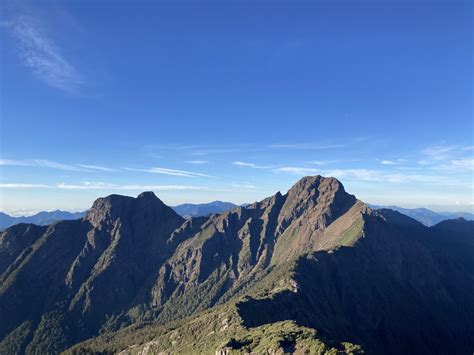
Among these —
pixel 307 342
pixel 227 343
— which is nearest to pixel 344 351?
pixel 307 342

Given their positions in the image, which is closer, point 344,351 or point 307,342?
point 344,351

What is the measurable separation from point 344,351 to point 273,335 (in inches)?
1548

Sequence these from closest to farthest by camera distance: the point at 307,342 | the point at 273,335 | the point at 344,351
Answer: the point at 344,351
the point at 307,342
the point at 273,335

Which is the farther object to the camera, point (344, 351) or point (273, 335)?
point (273, 335)

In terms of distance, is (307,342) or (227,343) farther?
(227,343)

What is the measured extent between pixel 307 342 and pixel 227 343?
45.6 meters

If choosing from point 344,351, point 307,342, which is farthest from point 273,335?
point 344,351

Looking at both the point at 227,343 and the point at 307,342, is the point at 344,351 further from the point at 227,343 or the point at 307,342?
the point at 227,343

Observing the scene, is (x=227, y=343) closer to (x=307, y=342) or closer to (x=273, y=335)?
(x=273, y=335)

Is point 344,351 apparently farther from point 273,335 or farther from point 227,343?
point 227,343

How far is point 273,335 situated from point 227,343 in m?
25.4

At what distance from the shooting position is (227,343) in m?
198

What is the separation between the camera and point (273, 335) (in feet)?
623

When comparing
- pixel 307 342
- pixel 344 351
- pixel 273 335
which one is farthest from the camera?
pixel 273 335
